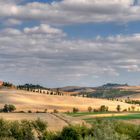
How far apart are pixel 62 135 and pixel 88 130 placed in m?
5.89

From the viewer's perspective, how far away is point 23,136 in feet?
384

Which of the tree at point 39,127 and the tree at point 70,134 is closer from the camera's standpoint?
the tree at point 70,134

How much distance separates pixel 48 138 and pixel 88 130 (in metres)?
9.13

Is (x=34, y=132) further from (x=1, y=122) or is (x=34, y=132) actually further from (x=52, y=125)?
(x=52, y=125)

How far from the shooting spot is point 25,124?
12219cm

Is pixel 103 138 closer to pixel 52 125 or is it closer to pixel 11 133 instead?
pixel 11 133

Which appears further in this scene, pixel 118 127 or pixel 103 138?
pixel 118 127

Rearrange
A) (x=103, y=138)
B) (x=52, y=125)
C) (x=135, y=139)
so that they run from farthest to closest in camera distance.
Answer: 1. (x=52, y=125)
2. (x=135, y=139)
3. (x=103, y=138)

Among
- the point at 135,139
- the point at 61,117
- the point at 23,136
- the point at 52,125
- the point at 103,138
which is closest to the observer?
the point at 103,138

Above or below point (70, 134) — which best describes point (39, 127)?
above

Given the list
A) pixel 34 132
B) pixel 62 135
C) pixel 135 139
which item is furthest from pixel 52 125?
pixel 135 139

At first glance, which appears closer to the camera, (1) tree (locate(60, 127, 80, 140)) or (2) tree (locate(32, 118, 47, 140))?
(1) tree (locate(60, 127, 80, 140))

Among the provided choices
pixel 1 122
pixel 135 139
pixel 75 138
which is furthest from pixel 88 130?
pixel 1 122

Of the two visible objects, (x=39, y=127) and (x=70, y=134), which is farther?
(x=39, y=127)
